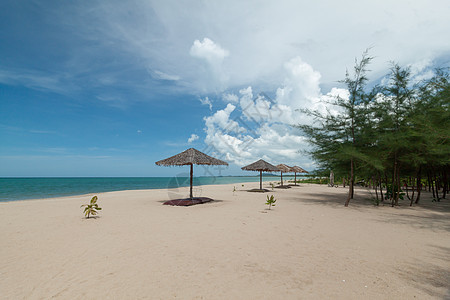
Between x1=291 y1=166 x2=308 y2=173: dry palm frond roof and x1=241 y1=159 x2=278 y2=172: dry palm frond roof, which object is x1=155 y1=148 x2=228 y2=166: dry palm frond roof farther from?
x1=291 y1=166 x2=308 y2=173: dry palm frond roof

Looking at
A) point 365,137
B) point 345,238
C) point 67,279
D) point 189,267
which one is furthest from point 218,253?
point 365,137

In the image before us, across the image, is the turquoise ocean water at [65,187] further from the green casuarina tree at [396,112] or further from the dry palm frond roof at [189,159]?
the green casuarina tree at [396,112]

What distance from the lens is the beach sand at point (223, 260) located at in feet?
10.3

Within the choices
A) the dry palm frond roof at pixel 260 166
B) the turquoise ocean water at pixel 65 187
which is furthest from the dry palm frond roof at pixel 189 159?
the dry palm frond roof at pixel 260 166

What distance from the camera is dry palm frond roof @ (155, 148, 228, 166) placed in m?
10.8

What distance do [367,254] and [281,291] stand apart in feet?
8.23

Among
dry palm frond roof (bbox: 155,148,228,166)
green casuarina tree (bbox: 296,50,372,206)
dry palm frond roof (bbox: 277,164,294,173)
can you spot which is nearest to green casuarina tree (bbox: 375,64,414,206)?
green casuarina tree (bbox: 296,50,372,206)

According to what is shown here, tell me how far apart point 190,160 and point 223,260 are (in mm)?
6917

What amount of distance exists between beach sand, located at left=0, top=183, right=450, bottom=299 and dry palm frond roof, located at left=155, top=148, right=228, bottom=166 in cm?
386

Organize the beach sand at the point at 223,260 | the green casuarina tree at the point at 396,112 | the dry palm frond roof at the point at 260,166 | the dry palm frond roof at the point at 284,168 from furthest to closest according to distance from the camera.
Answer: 1. the dry palm frond roof at the point at 284,168
2. the dry palm frond roof at the point at 260,166
3. the green casuarina tree at the point at 396,112
4. the beach sand at the point at 223,260

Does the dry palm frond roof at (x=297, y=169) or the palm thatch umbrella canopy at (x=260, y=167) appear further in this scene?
the dry palm frond roof at (x=297, y=169)

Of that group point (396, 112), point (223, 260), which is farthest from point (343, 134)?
point (223, 260)

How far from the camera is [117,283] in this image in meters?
3.31

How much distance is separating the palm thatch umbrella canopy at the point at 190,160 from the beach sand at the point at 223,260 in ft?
12.7
